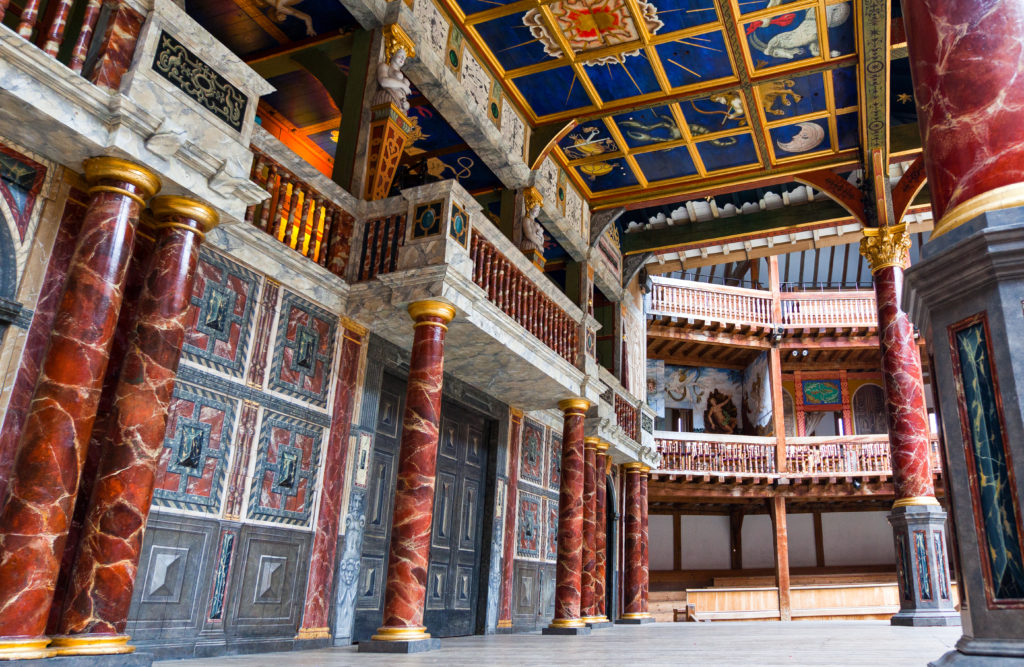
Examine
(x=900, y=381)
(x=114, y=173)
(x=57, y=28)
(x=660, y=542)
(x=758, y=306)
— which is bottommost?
(x=660, y=542)

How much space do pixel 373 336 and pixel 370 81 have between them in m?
2.70

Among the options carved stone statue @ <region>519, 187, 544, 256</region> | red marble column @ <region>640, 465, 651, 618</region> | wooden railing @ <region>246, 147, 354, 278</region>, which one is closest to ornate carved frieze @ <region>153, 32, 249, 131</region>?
wooden railing @ <region>246, 147, 354, 278</region>

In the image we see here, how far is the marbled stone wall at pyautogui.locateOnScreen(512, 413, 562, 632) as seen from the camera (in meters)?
10.6

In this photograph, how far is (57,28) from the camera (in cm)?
427

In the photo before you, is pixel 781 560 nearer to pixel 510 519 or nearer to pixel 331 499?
pixel 510 519

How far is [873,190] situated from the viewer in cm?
1212

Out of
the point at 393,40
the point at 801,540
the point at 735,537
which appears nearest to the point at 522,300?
the point at 393,40

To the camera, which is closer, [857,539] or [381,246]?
[381,246]

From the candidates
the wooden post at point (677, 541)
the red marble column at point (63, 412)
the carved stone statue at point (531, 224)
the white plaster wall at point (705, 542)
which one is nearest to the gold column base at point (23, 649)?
the red marble column at point (63, 412)

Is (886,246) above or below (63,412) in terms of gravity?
above

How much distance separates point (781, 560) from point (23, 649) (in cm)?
1884

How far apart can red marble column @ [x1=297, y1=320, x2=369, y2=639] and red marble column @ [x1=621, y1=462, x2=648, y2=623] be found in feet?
29.1

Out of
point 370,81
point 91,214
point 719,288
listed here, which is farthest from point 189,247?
point 719,288

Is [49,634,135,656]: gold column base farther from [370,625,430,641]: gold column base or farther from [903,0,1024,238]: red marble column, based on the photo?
[903,0,1024,238]: red marble column
